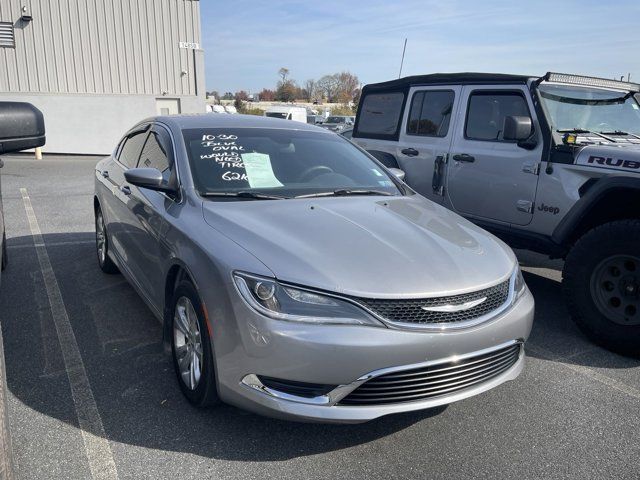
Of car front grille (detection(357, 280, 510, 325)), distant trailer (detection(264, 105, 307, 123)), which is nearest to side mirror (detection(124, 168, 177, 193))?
car front grille (detection(357, 280, 510, 325))

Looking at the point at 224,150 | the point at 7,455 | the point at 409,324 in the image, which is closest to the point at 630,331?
the point at 409,324

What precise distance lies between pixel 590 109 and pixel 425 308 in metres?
3.48

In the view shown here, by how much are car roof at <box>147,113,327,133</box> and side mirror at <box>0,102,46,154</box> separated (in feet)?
5.01

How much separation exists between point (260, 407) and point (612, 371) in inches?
102

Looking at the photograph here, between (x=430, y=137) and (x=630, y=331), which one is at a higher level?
(x=430, y=137)

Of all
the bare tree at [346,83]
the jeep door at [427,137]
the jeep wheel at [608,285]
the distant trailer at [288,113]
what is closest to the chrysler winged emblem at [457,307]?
the jeep wheel at [608,285]

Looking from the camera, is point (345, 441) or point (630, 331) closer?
point (345, 441)

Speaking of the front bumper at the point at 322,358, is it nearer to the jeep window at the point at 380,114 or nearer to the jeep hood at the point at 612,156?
the jeep hood at the point at 612,156

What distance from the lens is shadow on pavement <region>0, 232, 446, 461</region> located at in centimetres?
278

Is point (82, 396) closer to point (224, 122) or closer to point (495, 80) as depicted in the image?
point (224, 122)

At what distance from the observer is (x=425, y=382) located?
2.57m

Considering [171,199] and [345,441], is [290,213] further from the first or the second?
[345,441]

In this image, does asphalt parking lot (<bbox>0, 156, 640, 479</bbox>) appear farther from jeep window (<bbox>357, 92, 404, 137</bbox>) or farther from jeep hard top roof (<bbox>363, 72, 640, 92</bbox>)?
jeep window (<bbox>357, 92, 404, 137</bbox>)

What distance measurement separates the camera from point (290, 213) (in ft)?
10.5
